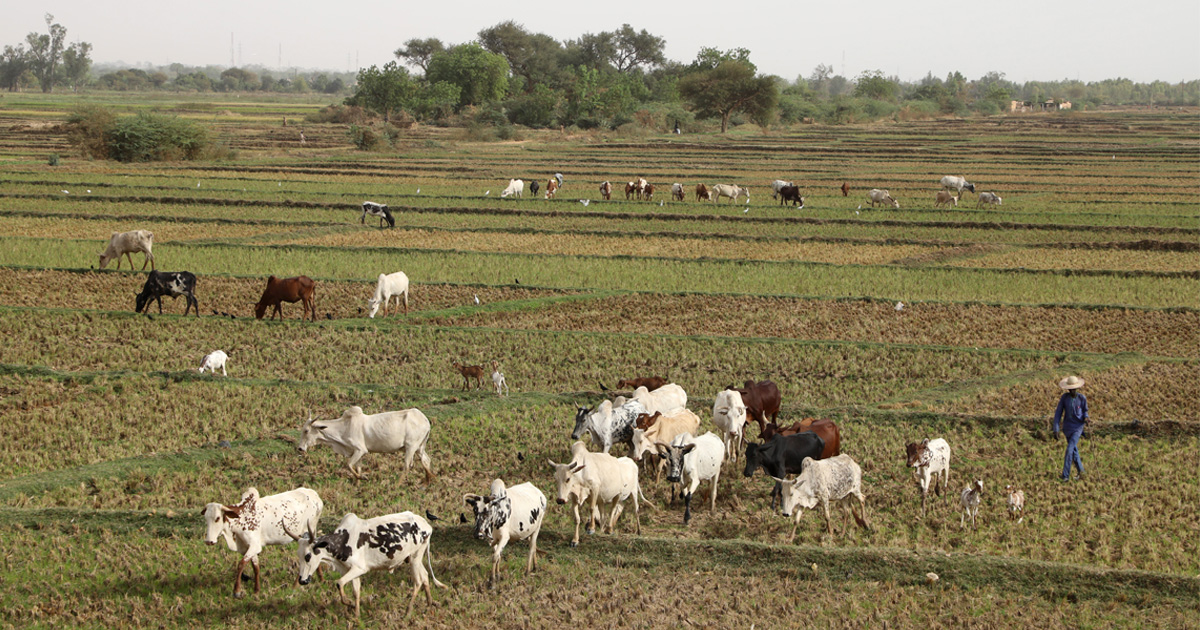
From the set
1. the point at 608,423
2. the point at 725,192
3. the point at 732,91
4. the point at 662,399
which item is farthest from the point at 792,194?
the point at 732,91

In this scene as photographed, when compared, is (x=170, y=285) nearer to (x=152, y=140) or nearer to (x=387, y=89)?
(x=152, y=140)

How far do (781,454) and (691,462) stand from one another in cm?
92

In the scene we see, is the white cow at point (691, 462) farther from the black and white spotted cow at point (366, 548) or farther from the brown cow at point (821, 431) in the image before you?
the black and white spotted cow at point (366, 548)

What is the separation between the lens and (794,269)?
991 inches

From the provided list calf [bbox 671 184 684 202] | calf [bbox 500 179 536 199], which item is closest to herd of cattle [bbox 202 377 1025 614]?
calf [bbox 500 179 536 199]

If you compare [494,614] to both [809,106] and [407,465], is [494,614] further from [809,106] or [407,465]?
[809,106]

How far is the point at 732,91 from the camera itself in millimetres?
78688

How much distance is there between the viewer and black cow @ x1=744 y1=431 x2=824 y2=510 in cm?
1063

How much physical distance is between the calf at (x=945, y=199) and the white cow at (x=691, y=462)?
2774 cm

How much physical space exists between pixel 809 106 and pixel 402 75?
34.9 meters

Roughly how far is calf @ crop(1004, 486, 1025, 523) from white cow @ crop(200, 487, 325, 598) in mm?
6473

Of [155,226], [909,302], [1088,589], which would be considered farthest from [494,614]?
[155,226]

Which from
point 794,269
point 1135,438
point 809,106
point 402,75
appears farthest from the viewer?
point 809,106

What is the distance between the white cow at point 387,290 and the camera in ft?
64.1
